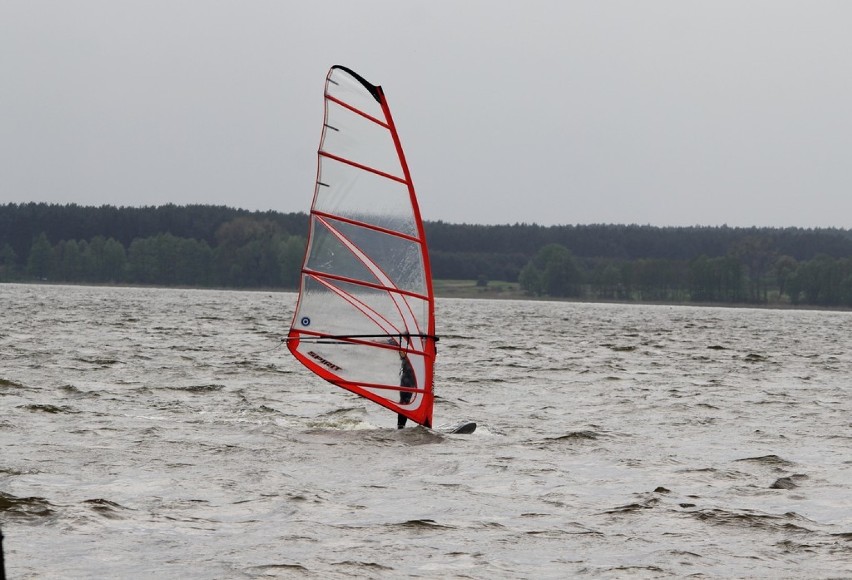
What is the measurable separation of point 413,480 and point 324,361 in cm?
300

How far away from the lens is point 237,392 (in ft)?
54.1

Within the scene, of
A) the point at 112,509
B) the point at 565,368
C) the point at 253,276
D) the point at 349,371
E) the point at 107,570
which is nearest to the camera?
the point at 107,570

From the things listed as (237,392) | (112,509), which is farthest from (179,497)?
(237,392)

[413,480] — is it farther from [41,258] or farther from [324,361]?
[41,258]

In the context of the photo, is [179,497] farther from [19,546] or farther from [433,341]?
[433,341]

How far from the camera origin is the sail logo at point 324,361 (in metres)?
12.2

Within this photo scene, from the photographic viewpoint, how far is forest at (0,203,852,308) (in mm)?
162750

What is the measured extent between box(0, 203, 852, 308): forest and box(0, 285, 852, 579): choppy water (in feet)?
473

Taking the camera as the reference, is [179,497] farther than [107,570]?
Yes

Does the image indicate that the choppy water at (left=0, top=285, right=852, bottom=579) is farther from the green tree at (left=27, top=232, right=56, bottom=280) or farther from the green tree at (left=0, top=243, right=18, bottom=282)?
the green tree at (left=0, top=243, right=18, bottom=282)

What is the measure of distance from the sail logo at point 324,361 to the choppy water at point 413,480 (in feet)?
2.31

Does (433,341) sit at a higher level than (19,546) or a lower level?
higher

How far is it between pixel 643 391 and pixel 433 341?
7098 millimetres

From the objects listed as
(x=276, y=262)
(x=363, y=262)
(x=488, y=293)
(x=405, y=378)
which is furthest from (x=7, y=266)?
(x=363, y=262)
